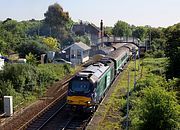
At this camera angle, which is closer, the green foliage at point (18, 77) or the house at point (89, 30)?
the green foliage at point (18, 77)

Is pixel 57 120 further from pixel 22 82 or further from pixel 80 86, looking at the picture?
pixel 22 82

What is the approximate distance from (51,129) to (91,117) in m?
3.29

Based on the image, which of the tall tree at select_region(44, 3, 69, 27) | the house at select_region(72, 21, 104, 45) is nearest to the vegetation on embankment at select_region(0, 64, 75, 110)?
the tall tree at select_region(44, 3, 69, 27)

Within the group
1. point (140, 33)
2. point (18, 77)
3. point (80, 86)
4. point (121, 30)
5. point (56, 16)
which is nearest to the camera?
point (80, 86)

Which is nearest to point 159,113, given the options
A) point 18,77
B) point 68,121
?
point 68,121

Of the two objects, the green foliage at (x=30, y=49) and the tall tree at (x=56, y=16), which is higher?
the tall tree at (x=56, y=16)

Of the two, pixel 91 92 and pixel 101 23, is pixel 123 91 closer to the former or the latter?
pixel 91 92

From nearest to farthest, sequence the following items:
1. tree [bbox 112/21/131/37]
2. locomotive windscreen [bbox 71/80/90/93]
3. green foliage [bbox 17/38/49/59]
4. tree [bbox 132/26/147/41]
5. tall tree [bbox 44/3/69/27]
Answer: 1. locomotive windscreen [bbox 71/80/90/93]
2. green foliage [bbox 17/38/49/59]
3. tall tree [bbox 44/3/69/27]
4. tree [bbox 132/26/147/41]
5. tree [bbox 112/21/131/37]

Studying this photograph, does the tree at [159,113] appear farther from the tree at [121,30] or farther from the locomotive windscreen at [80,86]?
the tree at [121,30]

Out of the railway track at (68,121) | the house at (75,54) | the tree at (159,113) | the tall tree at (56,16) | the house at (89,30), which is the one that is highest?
the tall tree at (56,16)

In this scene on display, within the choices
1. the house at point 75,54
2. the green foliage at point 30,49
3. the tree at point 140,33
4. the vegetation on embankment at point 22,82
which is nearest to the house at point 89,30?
the tree at point 140,33

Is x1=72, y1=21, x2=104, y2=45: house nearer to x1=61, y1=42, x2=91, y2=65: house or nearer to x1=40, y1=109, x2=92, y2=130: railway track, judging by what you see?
x1=61, y1=42, x2=91, y2=65: house

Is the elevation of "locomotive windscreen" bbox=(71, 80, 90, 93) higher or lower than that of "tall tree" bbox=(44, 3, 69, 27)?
lower

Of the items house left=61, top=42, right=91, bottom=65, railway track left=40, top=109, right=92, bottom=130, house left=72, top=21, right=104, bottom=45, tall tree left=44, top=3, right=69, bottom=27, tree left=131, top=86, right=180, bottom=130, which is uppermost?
tall tree left=44, top=3, right=69, bottom=27
